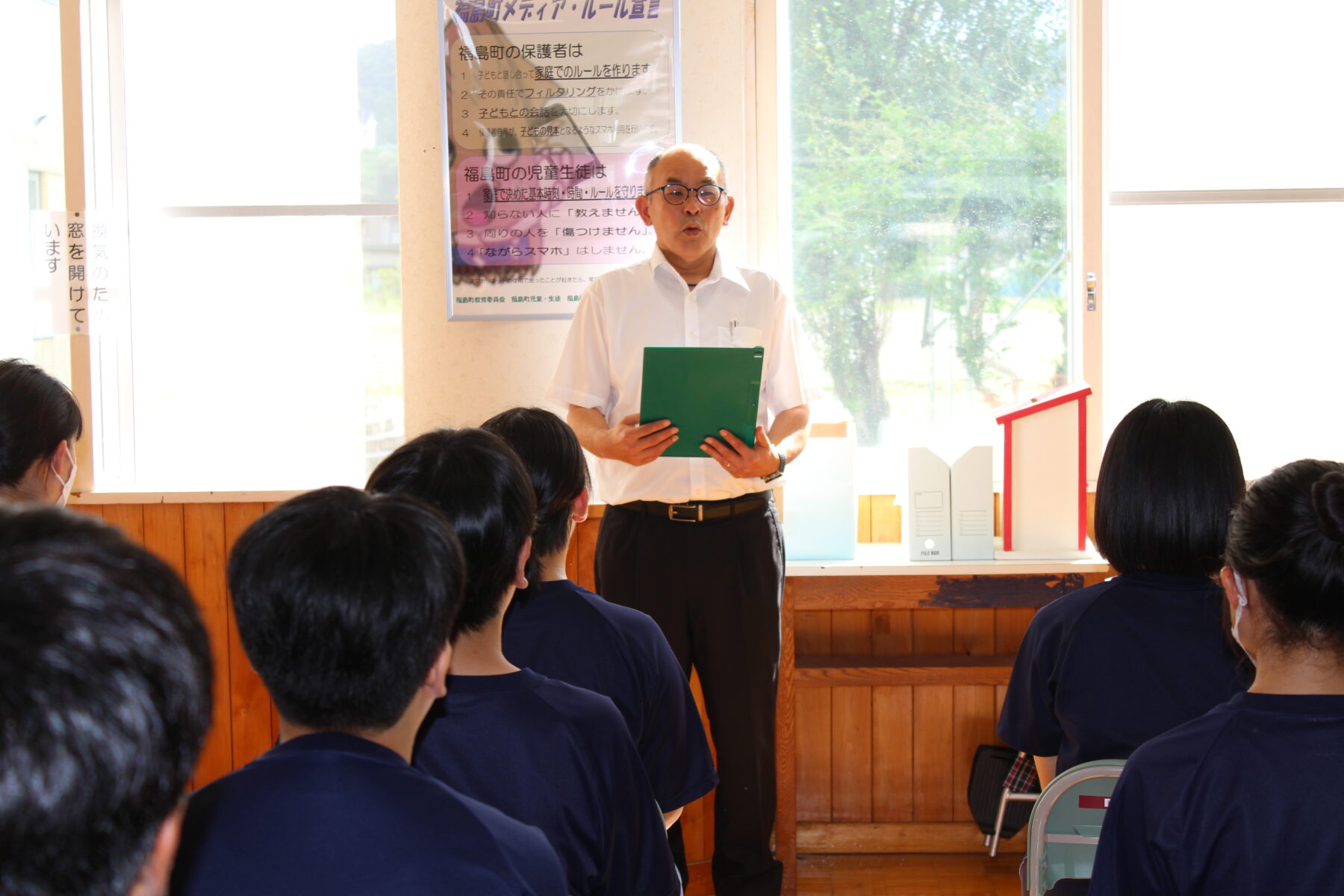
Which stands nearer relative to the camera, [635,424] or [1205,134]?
[635,424]

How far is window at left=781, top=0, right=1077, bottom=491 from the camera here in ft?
10.1

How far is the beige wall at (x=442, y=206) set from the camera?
2.91 metres

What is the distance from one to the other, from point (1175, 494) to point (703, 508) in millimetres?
1200

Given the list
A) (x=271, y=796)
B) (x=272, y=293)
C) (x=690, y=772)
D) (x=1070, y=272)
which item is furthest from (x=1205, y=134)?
(x=271, y=796)

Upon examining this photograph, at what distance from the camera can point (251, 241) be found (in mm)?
3256

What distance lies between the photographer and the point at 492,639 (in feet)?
3.77

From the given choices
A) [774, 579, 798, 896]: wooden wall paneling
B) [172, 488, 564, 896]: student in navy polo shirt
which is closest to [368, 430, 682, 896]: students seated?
[172, 488, 564, 896]: student in navy polo shirt

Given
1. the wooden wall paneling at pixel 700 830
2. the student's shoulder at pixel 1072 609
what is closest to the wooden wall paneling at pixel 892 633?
the wooden wall paneling at pixel 700 830

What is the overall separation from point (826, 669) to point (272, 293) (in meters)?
1.99

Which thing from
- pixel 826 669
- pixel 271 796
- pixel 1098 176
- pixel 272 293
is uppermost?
pixel 1098 176

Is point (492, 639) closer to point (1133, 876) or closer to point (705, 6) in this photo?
point (1133, 876)

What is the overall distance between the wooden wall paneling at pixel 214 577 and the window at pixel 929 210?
1.77 meters

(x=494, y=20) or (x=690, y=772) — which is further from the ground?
(x=494, y=20)

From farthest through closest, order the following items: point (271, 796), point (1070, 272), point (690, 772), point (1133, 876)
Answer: point (1070, 272), point (690, 772), point (1133, 876), point (271, 796)
